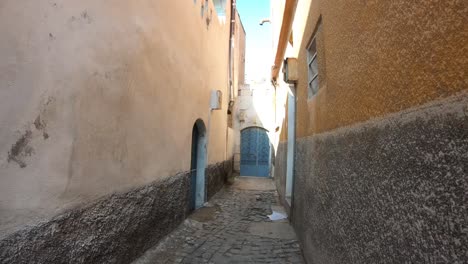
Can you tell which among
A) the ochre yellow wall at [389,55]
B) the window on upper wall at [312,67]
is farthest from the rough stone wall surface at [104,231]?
the window on upper wall at [312,67]

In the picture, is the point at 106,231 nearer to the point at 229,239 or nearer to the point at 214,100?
the point at 229,239

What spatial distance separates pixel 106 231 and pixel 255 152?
11.6m

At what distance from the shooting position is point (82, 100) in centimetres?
257

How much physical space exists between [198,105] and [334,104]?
4.30 m

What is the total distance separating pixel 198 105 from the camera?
652 cm

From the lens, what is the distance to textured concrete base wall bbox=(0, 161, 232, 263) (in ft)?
6.75

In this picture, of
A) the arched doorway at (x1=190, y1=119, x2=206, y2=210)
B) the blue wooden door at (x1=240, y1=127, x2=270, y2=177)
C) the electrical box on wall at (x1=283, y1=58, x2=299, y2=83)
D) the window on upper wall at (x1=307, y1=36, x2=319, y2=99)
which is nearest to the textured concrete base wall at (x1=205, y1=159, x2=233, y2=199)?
the arched doorway at (x1=190, y1=119, x2=206, y2=210)

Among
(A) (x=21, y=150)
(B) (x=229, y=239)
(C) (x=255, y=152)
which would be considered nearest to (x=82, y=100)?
(A) (x=21, y=150)

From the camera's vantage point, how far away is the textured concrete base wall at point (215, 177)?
25.5 ft

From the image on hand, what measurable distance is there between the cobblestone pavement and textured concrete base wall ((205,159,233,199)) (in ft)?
2.06

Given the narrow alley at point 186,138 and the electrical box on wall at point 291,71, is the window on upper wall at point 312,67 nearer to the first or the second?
the narrow alley at point 186,138

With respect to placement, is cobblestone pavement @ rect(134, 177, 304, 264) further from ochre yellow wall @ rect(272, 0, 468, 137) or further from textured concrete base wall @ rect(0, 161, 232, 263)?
ochre yellow wall @ rect(272, 0, 468, 137)

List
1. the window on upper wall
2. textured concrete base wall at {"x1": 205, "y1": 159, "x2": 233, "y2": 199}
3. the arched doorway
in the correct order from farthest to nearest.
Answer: textured concrete base wall at {"x1": 205, "y1": 159, "x2": 233, "y2": 199}
the arched doorway
the window on upper wall

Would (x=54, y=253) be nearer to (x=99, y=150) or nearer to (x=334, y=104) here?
(x=99, y=150)
